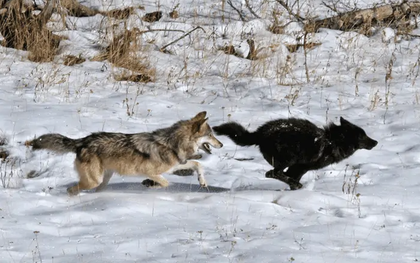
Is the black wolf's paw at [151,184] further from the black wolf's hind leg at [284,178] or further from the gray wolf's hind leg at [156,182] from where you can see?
the black wolf's hind leg at [284,178]

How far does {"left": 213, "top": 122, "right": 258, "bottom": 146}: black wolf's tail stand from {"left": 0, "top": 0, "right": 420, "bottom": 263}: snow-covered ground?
597 mm

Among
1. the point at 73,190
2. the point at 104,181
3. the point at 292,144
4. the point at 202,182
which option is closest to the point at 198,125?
the point at 202,182

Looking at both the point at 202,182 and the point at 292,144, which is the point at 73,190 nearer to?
the point at 202,182

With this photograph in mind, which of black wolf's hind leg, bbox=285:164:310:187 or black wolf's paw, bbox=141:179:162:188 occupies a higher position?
black wolf's hind leg, bbox=285:164:310:187

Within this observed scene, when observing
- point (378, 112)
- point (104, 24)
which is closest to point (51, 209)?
point (378, 112)

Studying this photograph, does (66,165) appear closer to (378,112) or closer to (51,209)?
(51,209)

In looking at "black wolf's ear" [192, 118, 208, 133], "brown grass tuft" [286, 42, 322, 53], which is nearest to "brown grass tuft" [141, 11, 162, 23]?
Answer: "brown grass tuft" [286, 42, 322, 53]

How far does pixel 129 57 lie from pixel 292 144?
5.89 meters

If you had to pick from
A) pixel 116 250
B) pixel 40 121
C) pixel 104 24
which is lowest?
pixel 116 250

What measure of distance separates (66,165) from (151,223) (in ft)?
9.29

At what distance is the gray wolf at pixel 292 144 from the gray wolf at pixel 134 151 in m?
0.40

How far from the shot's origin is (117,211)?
22.2ft

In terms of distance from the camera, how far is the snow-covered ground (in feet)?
19.7

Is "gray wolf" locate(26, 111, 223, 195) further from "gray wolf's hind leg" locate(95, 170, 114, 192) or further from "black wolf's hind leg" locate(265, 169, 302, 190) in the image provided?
"black wolf's hind leg" locate(265, 169, 302, 190)
